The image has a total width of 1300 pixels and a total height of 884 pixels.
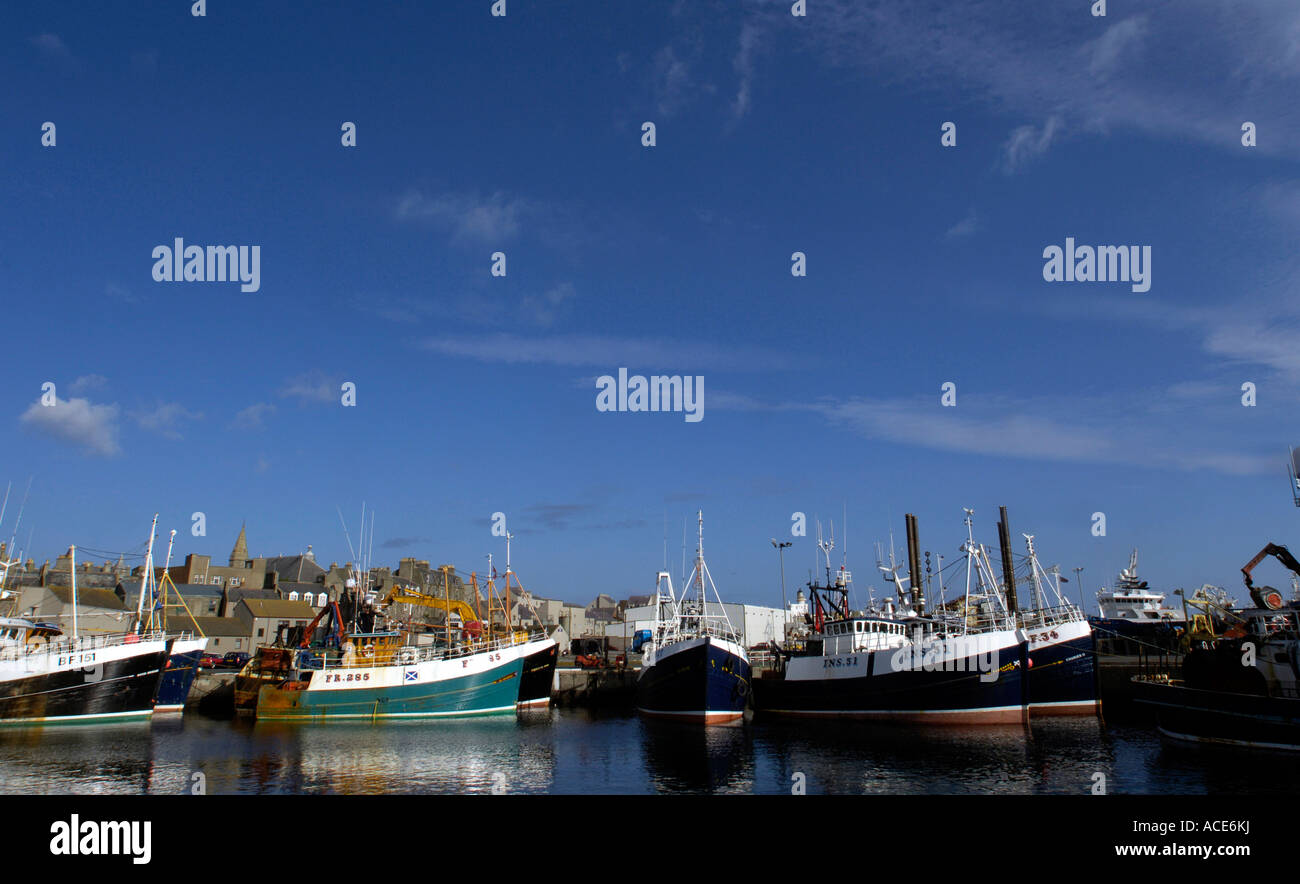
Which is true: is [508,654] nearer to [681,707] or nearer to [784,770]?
[681,707]

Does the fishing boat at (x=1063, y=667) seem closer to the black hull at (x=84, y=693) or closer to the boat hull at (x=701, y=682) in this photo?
the boat hull at (x=701, y=682)

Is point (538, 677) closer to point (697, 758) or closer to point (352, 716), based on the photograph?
point (352, 716)

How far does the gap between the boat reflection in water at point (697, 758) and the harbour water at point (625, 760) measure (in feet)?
0.31

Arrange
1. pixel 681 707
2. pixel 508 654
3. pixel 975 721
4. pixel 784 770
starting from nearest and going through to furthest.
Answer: pixel 784 770, pixel 975 721, pixel 681 707, pixel 508 654

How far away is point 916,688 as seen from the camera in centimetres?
5144

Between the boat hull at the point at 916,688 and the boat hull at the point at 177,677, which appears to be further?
the boat hull at the point at 177,677

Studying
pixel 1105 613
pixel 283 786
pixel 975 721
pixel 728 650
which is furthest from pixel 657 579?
pixel 1105 613

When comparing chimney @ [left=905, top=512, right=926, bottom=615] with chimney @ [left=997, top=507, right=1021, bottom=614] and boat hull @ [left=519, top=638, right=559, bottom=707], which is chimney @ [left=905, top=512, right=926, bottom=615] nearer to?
chimney @ [left=997, top=507, right=1021, bottom=614]

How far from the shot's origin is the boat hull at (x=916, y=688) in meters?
49.0

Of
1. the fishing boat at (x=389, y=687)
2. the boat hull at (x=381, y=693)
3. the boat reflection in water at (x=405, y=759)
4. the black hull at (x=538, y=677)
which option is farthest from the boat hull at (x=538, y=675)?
the boat reflection in water at (x=405, y=759)

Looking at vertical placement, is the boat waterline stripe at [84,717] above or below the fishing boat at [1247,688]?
below

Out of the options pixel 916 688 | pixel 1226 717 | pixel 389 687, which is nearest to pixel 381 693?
pixel 389 687
